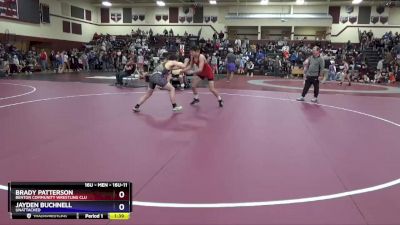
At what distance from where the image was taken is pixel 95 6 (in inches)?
1426

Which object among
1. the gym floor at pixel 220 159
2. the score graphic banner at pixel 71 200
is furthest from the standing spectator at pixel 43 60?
the score graphic banner at pixel 71 200

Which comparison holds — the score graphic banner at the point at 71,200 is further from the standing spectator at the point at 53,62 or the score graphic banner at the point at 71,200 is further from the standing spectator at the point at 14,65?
the standing spectator at the point at 53,62

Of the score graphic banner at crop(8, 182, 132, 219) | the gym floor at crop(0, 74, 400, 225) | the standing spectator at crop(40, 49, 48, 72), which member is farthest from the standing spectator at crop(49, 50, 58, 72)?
the score graphic banner at crop(8, 182, 132, 219)

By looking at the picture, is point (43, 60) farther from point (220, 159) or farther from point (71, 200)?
point (71, 200)

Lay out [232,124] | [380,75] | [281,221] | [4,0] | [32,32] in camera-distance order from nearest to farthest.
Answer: [281,221] < [232,124] < [380,75] < [4,0] < [32,32]

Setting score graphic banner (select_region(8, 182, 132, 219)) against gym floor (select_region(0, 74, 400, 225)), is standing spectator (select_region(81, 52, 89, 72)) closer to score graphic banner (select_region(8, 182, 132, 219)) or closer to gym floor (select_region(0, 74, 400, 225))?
gym floor (select_region(0, 74, 400, 225))

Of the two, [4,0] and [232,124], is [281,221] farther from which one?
[4,0]

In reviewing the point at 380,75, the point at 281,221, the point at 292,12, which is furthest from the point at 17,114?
the point at 292,12

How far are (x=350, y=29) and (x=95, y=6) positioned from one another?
79.5ft

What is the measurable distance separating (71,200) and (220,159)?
2.37 m

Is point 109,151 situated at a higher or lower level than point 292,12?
lower

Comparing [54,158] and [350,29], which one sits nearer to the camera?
[54,158]

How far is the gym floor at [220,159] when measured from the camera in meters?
3.16

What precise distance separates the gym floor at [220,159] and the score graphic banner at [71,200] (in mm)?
384
